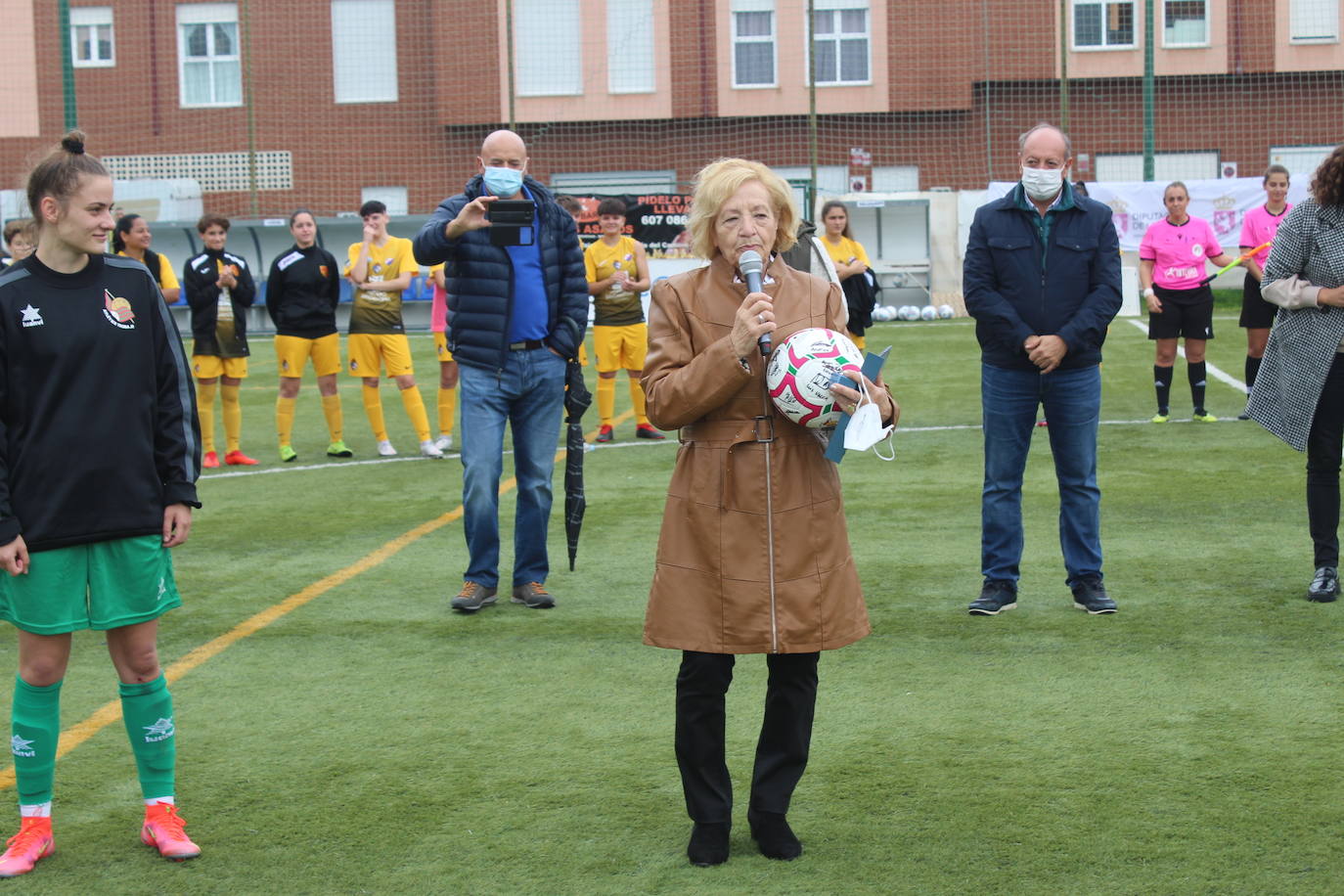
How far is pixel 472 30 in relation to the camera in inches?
1331

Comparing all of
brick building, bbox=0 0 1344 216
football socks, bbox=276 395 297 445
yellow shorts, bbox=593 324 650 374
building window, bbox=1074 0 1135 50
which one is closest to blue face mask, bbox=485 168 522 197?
yellow shorts, bbox=593 324 650 374

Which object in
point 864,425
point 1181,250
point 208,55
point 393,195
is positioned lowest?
point 864,425

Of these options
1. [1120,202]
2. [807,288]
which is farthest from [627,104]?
[807,288]

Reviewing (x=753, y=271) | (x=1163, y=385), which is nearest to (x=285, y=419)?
(x=1163, y=385)

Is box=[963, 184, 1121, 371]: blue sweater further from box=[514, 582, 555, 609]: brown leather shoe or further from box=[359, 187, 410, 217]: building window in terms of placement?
box=[359, 187, 410, 217]: building window

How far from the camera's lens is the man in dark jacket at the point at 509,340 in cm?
692

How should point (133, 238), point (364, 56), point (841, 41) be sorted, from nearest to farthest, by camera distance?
point (133, 238) < point (841, 41) < point (364, 56)

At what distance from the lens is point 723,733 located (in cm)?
403

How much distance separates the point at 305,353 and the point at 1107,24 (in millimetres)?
24929

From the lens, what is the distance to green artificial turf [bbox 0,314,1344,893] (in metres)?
3.98

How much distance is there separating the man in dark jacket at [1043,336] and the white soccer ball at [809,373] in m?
2.90

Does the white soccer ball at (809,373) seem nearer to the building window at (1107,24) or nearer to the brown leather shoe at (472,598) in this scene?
the brown leather shoe at (472,598)

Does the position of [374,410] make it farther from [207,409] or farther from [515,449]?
[515,449]

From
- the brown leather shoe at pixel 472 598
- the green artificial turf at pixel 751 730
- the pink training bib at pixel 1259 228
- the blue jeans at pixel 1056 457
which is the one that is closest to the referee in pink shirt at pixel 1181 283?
the pink training bib at pixel 1259 228
